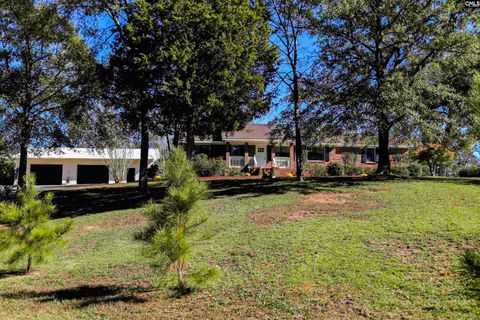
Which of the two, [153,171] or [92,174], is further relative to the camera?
[92,174]

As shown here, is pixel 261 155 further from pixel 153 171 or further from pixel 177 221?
pixel 177 221

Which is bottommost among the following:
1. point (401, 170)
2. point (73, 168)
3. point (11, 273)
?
point (11, 273)

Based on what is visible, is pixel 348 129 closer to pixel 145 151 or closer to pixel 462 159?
pixel 145 151

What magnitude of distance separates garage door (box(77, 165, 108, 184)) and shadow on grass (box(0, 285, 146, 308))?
33928mm

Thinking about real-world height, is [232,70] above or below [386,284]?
above

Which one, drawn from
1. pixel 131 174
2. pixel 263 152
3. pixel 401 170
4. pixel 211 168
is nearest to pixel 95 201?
pixel 211 168

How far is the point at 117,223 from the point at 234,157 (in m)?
21.9

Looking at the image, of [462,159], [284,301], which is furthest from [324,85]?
[462,159]

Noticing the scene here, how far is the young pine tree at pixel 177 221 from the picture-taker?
20.1 feet

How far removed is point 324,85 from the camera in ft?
57.1

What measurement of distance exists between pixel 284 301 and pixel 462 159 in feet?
130

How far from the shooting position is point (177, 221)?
255 inches

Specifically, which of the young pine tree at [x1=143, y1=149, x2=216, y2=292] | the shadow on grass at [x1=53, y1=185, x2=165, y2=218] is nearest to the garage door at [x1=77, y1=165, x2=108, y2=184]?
the shadow on grass at [x1=53, y1=185, x2=165, y2=218]

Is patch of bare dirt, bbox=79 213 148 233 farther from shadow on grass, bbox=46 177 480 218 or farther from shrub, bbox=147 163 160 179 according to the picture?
shrub, bbox=147 163 160 179
